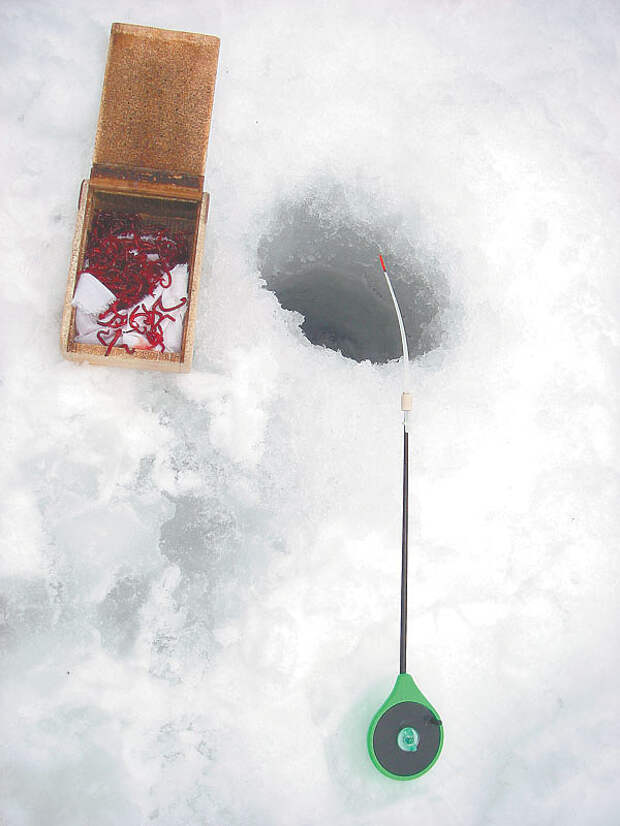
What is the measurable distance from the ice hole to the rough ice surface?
20 mm

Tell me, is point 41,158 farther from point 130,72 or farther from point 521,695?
point 521,695

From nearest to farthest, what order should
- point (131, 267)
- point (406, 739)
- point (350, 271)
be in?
point (406, 739) < point (131, 267) < point (350, 271)

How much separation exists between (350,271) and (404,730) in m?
1.12

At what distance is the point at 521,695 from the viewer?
1667 millimetres

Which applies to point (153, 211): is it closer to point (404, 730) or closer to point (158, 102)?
point (158, 102)

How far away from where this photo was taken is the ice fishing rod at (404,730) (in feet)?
4.96

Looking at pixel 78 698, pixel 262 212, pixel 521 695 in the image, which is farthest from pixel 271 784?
pixel 262 212

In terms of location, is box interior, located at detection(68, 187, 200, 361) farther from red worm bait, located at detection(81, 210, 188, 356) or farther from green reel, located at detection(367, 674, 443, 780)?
green reel, located at detection(367, 674, 443, 780)

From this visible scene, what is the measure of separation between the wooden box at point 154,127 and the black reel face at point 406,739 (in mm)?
902

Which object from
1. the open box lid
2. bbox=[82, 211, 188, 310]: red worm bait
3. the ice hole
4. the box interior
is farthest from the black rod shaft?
the open box lid

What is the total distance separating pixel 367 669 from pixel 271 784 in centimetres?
32

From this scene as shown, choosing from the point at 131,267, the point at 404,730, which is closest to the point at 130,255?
the point at 131,267

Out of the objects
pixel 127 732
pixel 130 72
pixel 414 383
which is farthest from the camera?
pixel 414 383

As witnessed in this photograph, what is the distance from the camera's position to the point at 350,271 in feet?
6.17
